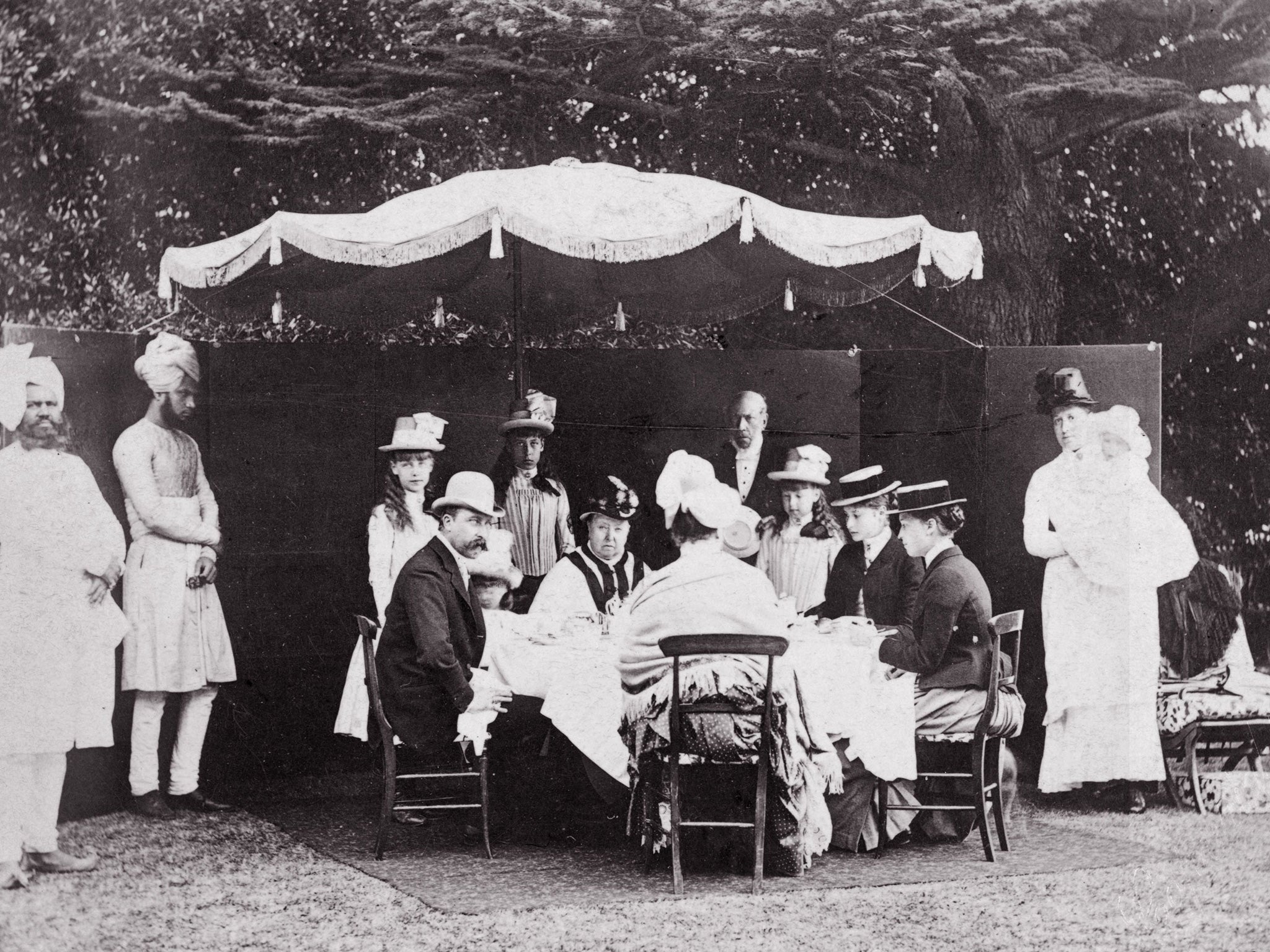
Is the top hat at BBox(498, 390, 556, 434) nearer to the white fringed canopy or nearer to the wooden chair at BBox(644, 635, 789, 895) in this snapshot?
the white fringed canopy

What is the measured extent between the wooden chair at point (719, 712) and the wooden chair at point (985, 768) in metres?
0.76

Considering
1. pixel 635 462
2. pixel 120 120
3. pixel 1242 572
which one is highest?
pixel 120 120

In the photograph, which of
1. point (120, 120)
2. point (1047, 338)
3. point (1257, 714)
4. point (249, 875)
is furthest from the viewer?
point (1047, 338)

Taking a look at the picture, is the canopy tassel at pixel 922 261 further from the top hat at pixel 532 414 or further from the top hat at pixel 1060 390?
the top hat at pixel 532 414

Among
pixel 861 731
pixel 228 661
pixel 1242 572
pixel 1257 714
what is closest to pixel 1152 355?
pixel 1242 572

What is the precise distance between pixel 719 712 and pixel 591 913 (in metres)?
0.86

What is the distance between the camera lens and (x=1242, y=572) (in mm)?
6953

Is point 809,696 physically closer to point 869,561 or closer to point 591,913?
point 591,913

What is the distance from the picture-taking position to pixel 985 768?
6230mm

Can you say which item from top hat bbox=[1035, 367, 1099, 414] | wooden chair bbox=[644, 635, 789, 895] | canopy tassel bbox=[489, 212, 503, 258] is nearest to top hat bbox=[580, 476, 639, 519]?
canopy tassel bbox=[489, 212, 503, 258]

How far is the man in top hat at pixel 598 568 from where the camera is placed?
271 inches

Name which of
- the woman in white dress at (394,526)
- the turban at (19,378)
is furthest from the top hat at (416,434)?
the turban at (19,378)

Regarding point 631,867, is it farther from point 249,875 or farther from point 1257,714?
point 1257,714

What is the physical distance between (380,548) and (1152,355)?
3.89 metres
